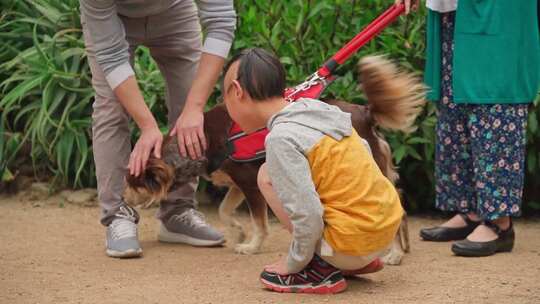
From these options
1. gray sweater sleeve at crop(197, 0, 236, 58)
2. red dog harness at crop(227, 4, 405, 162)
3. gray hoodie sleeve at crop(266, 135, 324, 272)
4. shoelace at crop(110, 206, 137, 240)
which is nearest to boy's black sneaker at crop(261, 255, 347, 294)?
gray hoodie sleeve at crop(266, 135, 324, 272)

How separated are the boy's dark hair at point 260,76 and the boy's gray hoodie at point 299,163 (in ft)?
0.42

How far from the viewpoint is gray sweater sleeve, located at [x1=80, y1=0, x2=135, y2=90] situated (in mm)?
4871

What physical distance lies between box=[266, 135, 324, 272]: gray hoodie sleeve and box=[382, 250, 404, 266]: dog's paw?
1.00 metres

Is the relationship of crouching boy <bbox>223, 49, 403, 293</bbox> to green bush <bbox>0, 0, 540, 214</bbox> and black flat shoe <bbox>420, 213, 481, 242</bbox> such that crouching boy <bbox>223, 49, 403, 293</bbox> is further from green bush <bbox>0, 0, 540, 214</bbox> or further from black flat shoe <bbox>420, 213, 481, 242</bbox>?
green bush <bbox>0, 0, 540, 214</bbox>

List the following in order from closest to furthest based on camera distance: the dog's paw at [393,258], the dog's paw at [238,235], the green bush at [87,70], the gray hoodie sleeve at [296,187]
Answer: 1. the gray hoodie sleeve at [296,187]
2. the dog's paw at [393,258]
3. the dog's paw at [238,235]
4. the green bush at [87,70]

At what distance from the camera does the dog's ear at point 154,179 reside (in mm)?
5160

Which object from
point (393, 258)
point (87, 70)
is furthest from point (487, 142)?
point (87, 70)

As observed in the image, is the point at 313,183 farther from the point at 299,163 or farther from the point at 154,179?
the point at 154,179

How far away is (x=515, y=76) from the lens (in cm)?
511

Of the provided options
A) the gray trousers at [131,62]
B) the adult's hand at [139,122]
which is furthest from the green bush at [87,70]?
the adult's hand at [139,122]

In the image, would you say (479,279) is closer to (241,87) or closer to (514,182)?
(514,182)

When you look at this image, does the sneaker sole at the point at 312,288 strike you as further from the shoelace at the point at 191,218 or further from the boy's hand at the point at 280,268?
the shoelace at the point at 191,218

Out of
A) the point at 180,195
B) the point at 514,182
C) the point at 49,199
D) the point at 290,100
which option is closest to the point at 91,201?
the point at 49,199

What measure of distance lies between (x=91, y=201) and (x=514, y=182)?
3045mm
